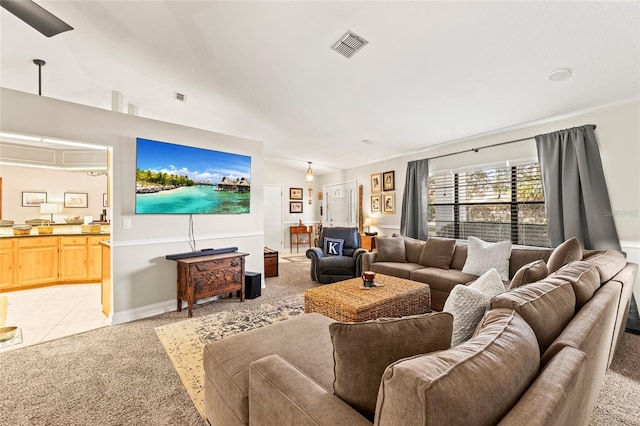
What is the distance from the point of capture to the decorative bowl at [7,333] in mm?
2514

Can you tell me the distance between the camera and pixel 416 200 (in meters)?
4.91

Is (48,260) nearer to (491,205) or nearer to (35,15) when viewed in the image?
(35,15)

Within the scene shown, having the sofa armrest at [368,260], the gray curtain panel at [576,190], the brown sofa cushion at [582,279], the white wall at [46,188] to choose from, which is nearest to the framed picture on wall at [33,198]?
the white wall at [46,188]

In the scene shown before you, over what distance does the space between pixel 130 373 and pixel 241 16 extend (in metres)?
2.86

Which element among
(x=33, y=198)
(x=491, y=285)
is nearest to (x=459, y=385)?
(x=491, y=285)

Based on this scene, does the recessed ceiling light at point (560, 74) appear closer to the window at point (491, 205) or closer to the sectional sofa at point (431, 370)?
the window at point (491, 205)

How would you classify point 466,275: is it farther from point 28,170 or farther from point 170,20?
point 28,170

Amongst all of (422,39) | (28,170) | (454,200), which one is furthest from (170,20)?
(28,170)

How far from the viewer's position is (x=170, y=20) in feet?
7.14

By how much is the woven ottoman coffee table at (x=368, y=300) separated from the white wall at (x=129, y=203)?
1948 millimetres

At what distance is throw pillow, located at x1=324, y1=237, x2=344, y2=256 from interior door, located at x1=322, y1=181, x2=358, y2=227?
1.82m

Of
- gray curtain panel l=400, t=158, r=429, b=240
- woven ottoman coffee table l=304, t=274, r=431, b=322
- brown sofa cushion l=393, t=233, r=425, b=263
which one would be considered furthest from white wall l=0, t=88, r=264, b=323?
gray curtain panel l=400, t=158, r=429, b=240

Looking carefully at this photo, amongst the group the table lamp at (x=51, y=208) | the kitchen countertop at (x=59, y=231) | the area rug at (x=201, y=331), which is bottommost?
the area rug at (x=201, y=331)

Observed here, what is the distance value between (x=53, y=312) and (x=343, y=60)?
4.36 m
